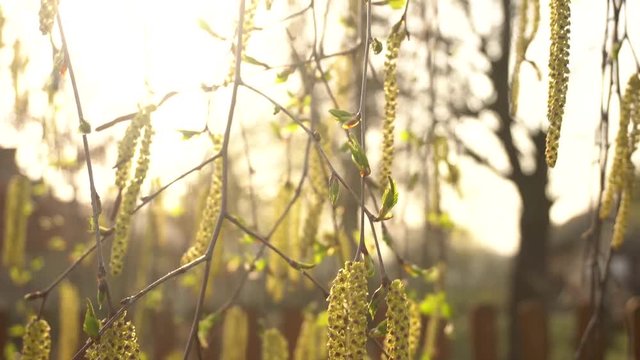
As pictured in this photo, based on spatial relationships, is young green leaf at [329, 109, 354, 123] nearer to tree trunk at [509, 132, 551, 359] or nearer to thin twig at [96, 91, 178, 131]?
thin twig at [96, 91, 178, 131]

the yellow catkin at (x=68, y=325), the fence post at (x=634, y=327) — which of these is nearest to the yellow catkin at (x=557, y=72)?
the yellow catkin at (x=68, y=325)

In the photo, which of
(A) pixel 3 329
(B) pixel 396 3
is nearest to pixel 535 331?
(A) pixel 3 329

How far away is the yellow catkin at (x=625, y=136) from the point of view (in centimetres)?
153

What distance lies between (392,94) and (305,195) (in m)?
1.00

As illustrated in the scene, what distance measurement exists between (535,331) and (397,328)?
4260 mm

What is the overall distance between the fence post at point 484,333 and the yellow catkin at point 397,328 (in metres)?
4.30

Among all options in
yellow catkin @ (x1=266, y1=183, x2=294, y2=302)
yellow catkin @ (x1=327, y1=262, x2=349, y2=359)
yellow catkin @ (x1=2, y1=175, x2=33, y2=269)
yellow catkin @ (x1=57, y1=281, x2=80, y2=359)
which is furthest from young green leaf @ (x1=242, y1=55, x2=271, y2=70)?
yellow catkin @ (x1=57, y1=281, x2=80, y2=359)

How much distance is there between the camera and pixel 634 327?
11.3 feet

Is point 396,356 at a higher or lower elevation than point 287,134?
lower

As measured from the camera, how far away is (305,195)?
2.26 meters

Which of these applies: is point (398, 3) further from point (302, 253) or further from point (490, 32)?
point (490, 32)

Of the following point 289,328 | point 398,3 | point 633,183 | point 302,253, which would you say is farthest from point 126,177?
point 289,328

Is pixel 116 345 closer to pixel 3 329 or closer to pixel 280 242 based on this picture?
pixel 280 242

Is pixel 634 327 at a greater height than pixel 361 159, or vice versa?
pixel 634 327
